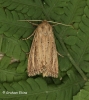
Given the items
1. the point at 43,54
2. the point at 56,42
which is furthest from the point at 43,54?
the point at 56,42

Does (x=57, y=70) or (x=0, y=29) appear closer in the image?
(x=0, y=29)

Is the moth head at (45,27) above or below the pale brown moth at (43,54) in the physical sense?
above

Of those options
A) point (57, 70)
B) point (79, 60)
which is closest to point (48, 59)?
point (57, 70)

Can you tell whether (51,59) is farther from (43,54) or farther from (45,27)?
(45,27)

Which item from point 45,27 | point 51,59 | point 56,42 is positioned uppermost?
point 45,27

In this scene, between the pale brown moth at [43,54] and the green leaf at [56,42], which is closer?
the green leaf at [56,42]

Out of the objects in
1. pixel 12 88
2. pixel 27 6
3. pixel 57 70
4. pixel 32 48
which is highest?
pixel 27 6

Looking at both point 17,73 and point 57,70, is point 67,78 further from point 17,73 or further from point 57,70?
point 17,73

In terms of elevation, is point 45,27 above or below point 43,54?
above
